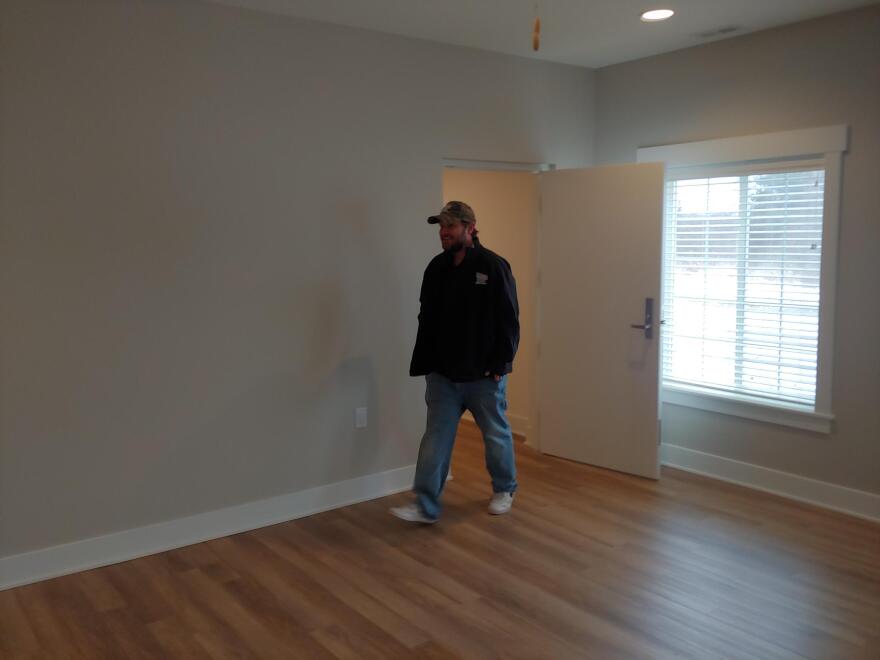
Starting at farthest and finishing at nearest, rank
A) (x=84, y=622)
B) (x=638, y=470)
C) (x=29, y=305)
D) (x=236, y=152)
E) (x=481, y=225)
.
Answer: (x=481, y=225), (x=638, y=470), (x=236, y=152), (x=29, y=305), (x=84, y=622)

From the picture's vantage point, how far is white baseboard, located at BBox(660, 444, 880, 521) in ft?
12.8

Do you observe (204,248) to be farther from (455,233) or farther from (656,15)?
(656,15)

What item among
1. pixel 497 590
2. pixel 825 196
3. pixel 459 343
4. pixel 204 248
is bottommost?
pixel 497 590

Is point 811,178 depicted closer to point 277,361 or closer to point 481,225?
point 481,225

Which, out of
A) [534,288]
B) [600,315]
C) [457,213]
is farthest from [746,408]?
[457,213]

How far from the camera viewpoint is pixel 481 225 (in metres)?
5.65

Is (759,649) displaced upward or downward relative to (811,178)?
downward

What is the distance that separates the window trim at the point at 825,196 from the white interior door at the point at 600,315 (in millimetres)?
259

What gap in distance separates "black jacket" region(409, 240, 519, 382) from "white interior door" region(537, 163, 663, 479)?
1.10 metres

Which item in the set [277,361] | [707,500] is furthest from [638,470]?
[277,361]

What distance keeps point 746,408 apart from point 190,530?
3.01 m

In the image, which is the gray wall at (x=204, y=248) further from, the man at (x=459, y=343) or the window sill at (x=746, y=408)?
the window sill at (x=746, y=408)

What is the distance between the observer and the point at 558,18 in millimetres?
3805

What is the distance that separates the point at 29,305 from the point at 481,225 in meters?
3.27
